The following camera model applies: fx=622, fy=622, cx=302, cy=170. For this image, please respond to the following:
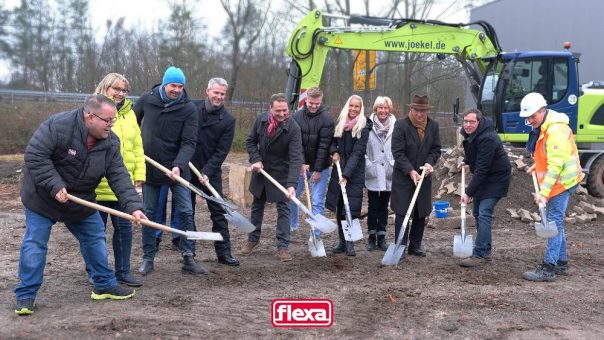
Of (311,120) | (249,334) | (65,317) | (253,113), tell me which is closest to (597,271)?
(311,120)

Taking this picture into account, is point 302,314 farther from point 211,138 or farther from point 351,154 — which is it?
point 351,154

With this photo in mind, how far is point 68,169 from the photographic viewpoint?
4.55 meters

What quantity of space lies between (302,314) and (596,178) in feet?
29.6

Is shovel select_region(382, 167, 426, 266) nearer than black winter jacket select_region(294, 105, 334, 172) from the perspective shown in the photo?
Yes

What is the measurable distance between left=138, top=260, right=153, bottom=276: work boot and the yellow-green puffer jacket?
34.8 inches

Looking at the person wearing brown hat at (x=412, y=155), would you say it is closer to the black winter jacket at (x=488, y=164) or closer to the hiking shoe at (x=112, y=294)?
the black winter jacket at (x=488, y=164)

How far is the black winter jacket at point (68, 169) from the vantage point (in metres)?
4.40

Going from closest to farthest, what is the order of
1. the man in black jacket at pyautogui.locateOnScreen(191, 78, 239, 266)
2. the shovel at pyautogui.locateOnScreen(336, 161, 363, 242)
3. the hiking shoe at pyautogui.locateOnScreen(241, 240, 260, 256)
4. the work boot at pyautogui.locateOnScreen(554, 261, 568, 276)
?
the man in black jacket at pyautogui.locateOnScreen(191, 78, 239, 266) < the work boot at pyautogui.locateOnScreen(554, 261, 568, 276) < the shovel at pyautogui.locateOnScreen(336, 161, 363, 242) < the hiking shoe at pyautogui.locateOnScreen(241, 240, 260, 256)

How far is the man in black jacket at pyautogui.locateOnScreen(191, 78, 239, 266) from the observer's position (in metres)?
6.14

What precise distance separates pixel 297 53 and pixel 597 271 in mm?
6553

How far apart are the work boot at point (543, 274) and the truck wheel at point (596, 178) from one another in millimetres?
6235

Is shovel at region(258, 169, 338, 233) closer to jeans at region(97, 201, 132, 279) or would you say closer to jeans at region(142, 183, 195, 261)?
jeans at region(142, 183, 195, 261)

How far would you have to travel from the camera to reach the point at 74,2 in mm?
28531

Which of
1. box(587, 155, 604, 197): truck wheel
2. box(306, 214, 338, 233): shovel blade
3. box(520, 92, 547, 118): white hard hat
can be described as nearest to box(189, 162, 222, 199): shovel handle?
box(306, 214, 338, 233): shovel blade
